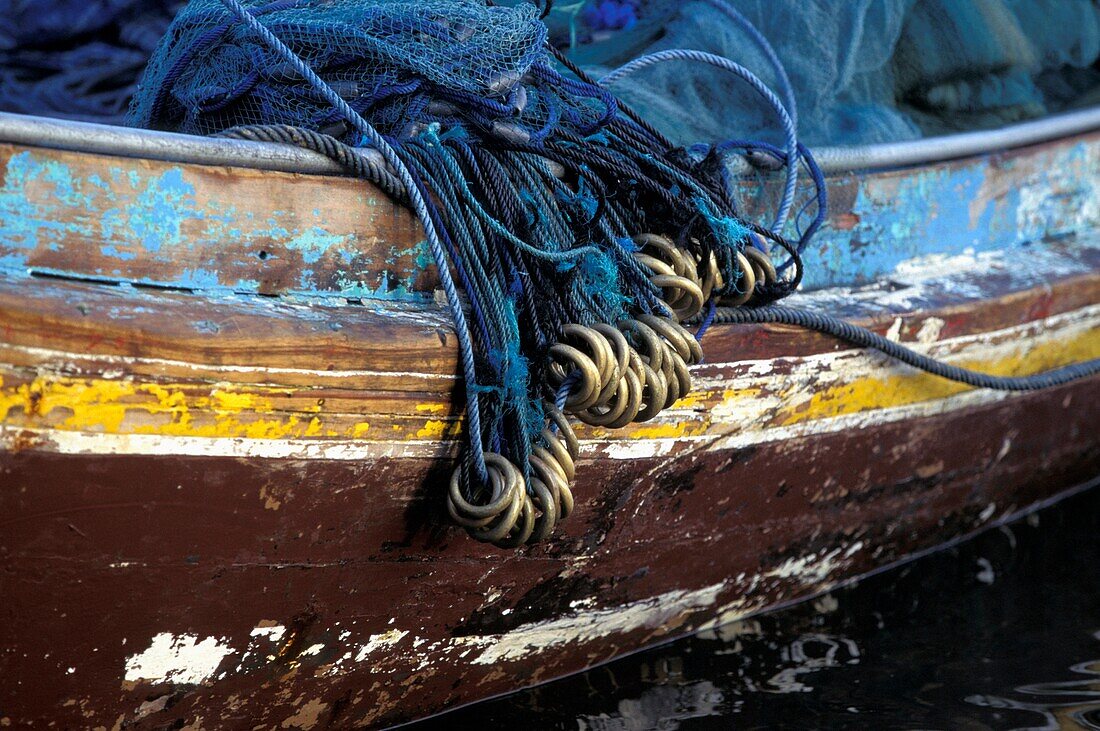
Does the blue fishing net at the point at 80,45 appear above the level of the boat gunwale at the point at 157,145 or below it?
below

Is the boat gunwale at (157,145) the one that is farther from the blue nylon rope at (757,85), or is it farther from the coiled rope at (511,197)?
the blue nylon rope at (757,85)

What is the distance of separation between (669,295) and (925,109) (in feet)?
4.75

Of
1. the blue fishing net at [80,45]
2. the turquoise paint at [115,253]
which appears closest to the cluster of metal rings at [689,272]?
the turquoise paint at [115,253]

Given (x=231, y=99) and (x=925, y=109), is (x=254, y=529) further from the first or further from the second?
(x=925, y=109)

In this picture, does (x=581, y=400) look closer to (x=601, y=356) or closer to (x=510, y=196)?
(x=601, y=356)

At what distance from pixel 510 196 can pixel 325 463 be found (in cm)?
54

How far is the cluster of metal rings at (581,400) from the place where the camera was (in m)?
1.79

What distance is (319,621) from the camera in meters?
1.95

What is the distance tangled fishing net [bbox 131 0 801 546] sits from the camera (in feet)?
6.04

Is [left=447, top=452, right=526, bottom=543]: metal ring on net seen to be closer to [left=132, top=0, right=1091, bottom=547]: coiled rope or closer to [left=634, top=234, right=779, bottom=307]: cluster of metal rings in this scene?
[left=132, top=0, right=1091, bottom=547]: coiled rope

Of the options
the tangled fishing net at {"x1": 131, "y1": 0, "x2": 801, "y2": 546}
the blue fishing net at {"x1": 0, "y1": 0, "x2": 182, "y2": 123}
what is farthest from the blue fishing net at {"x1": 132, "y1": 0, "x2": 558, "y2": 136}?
the blue fishing net at {"x1": 0, "y1": 0, "x2": 182, "y2": 123}

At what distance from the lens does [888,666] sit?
255 cm

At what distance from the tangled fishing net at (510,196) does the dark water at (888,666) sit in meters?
0.67

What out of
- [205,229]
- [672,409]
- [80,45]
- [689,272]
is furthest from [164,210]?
[80,45]
